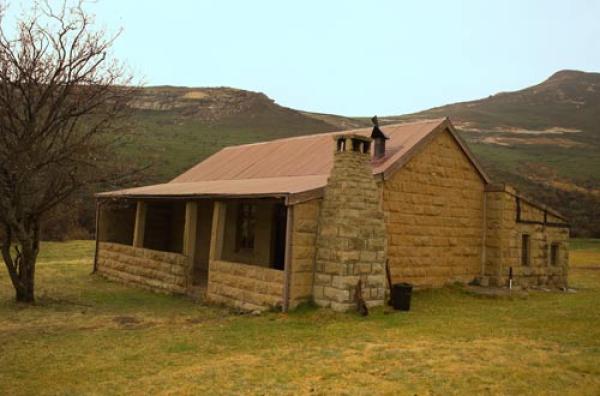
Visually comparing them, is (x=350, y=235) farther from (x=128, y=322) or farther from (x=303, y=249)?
(x=128, y=322)

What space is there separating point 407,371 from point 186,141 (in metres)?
57.4

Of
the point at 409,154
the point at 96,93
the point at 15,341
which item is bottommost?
the point at 15,341

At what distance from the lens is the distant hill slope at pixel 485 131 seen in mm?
52406

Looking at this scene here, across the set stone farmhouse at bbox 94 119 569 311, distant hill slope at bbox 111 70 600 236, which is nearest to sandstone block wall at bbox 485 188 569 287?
stone farmhouse at bbox 94 119 569 311

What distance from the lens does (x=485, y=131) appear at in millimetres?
93250

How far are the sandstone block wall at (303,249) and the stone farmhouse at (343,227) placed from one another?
3 centimetres

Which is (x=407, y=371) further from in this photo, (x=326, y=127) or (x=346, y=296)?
(x=326, y=127)

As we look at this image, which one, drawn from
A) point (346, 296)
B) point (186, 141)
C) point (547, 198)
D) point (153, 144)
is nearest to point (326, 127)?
point (186, 141)

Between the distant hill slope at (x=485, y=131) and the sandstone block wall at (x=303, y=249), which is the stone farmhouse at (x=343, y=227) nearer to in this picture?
the sandstone block wall at (x=303, y=249)

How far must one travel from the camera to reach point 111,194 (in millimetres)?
18375

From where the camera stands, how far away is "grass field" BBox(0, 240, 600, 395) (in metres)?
7.30

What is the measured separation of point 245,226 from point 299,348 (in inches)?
337

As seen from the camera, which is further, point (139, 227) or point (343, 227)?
point (139, 227)

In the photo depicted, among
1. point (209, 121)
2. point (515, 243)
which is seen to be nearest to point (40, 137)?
point (515, 243)
